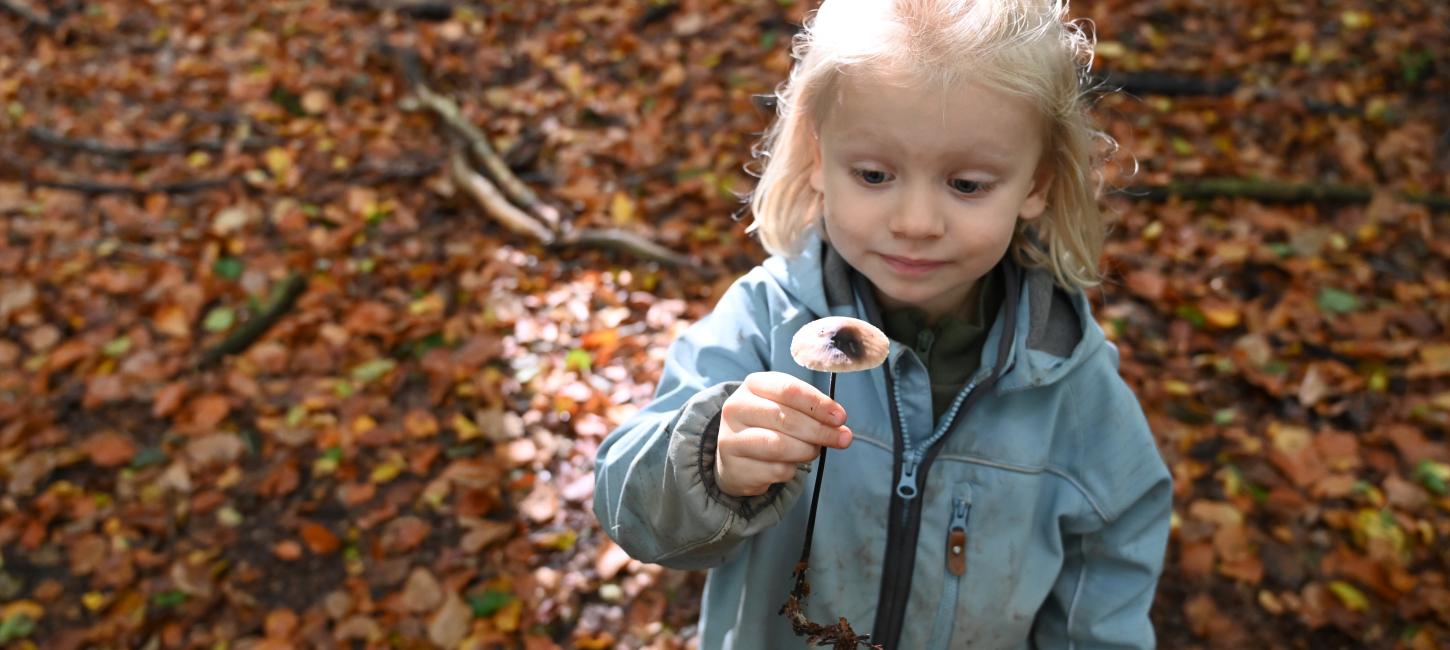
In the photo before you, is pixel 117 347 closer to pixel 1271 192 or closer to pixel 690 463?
pixel 690 463

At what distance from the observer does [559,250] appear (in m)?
4.85

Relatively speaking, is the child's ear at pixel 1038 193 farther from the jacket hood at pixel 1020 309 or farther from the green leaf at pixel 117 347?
the green leaf at pixel 117 347

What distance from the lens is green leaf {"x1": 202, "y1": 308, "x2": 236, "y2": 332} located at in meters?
4.41

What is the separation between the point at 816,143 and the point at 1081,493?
0.85m

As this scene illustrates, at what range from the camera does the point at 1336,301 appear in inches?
161

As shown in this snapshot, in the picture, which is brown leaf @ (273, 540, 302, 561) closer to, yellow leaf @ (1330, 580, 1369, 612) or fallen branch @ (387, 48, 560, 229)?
fallen branch @ (387, 48, 560, 229)

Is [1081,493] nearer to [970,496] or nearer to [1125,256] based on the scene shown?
[970,496]

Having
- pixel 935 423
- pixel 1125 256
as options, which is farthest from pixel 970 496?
pixel 1125 256

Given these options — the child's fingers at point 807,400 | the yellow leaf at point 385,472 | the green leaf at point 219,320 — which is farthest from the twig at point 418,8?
the child's fingers at point 807,400

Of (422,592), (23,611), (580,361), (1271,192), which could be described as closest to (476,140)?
(580,361)

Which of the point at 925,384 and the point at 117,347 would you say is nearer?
the point at 925,384

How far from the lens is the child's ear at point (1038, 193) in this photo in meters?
1.74

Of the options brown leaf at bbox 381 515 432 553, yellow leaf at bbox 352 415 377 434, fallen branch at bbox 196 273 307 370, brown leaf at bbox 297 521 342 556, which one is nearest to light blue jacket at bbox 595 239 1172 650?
brown leaf at bbox 381 515 432 553

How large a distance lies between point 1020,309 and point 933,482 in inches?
14.4
